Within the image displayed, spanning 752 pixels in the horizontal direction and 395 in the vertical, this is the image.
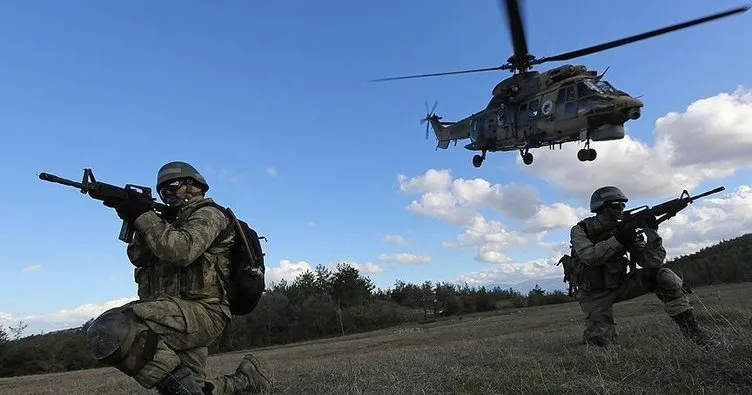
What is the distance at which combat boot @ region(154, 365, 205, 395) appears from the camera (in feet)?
13.6

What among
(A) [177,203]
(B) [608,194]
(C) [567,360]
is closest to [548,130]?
(B) [608,194]

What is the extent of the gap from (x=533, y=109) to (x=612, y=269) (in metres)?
13.5

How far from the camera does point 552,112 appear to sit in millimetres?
19047

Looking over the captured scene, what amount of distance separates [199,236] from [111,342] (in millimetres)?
939

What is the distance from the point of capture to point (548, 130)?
19.3m

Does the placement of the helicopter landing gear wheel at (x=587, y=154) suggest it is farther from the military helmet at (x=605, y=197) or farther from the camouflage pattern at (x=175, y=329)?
the camouflage pattern at (x=175, y=329)

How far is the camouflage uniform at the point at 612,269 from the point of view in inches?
264

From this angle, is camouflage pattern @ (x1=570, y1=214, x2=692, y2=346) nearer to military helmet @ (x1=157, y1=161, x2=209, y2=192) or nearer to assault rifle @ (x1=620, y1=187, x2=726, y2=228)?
assault rifle @ (x1=620, y1=187, x2=726, y2=228)

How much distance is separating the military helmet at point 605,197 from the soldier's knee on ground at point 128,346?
536 centimetres

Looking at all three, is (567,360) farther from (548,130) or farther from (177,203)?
(548,130)

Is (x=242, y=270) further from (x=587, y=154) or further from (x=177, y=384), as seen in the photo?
(x=587, y=154)

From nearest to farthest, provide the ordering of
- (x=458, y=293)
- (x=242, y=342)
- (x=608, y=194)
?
(x=608, y=194), (x=242, y=342), (x=458, y=293)

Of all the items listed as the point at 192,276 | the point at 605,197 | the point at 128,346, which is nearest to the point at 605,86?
the point at 605,197

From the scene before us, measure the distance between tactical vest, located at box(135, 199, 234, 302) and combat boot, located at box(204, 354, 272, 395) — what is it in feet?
2.50
